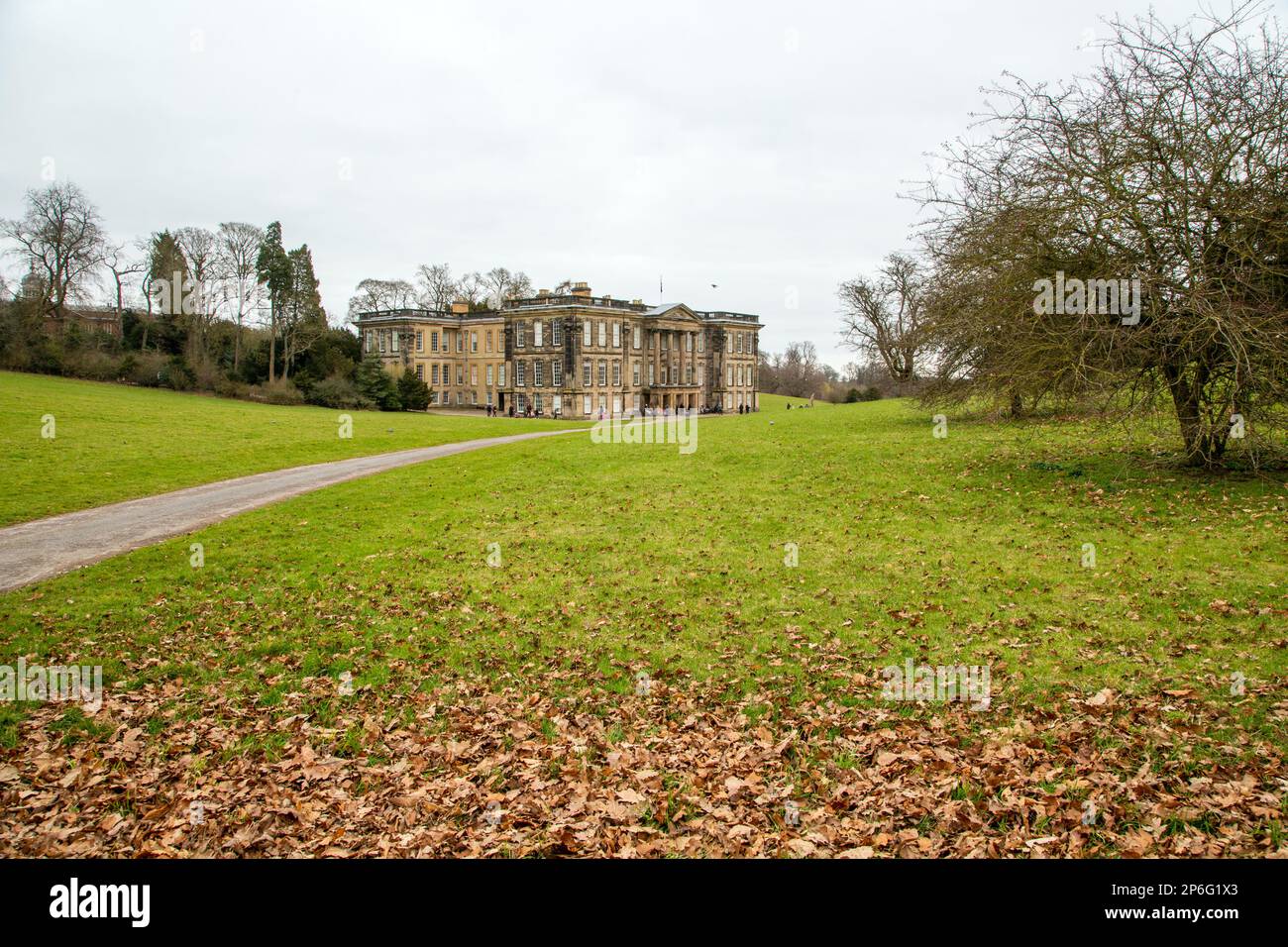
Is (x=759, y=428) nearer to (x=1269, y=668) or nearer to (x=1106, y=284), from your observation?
(x=1106, y=284)

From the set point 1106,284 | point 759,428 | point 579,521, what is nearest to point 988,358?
point 1106,284

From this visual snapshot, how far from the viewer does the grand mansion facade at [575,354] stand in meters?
76.3

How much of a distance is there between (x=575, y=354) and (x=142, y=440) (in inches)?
1901

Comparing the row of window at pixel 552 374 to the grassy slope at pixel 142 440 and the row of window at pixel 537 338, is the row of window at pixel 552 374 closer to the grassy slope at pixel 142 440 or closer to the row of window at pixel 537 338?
the row of window at pixel 537 338

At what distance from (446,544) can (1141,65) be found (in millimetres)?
17140

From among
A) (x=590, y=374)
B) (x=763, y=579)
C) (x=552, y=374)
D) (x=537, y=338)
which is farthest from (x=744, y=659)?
(x=537, y=338)

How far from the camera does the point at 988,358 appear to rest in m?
17.8

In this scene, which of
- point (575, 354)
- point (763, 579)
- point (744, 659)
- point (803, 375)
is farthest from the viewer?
point (803, 375)

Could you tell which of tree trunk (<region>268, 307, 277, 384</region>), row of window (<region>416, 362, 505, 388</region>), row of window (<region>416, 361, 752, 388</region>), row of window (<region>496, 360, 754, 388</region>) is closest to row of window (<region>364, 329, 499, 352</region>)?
row of window (<region>416, 362, 505, 388</region>)

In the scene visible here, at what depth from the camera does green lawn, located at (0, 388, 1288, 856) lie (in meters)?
6.20

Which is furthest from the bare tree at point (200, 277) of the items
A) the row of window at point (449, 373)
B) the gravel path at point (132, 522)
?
the gravel path at point (132, 522)

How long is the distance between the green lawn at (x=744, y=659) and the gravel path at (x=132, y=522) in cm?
107

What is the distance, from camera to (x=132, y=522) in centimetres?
1731

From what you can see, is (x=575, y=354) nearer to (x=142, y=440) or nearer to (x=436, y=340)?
(x=436, y=340)
